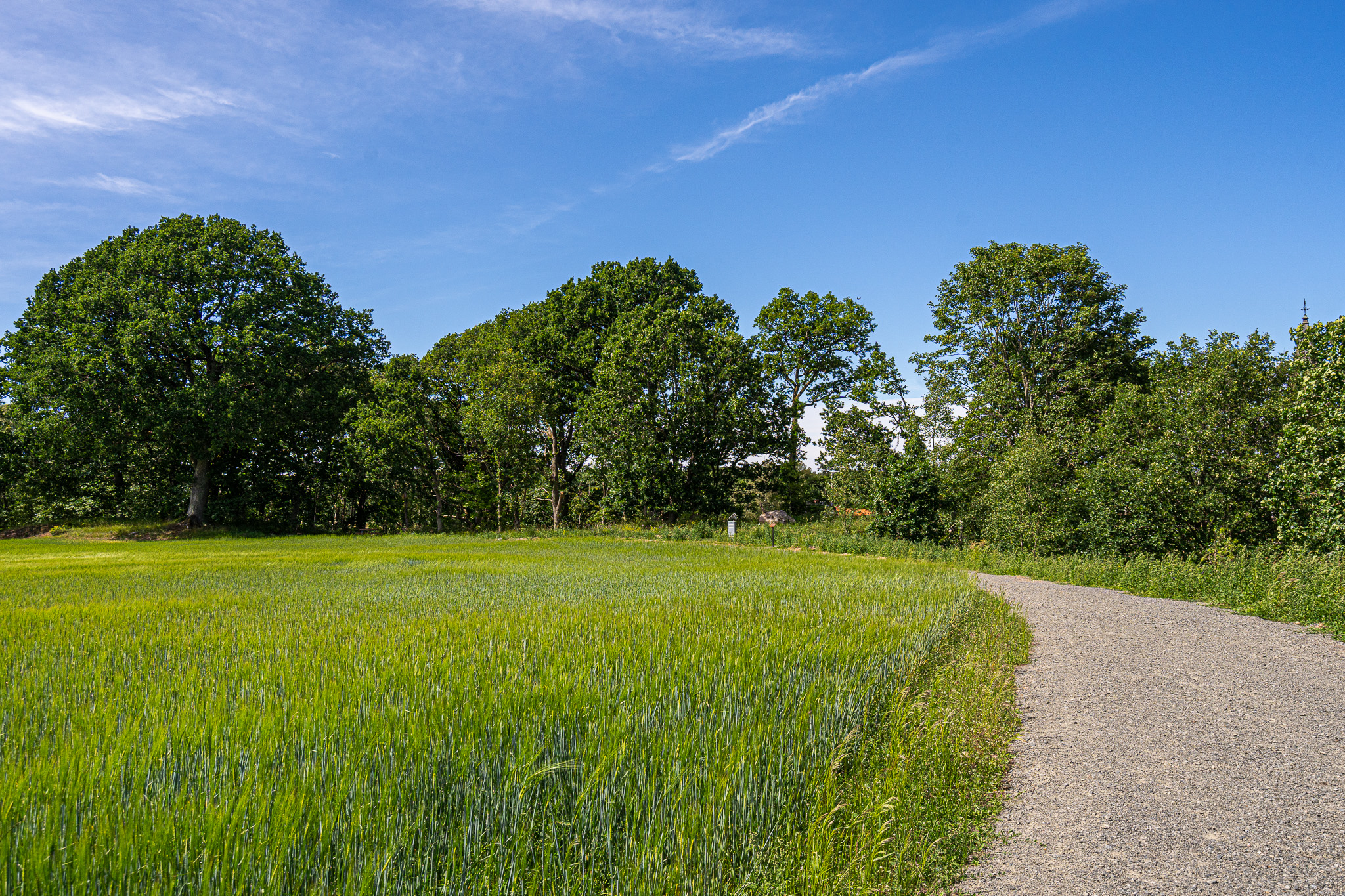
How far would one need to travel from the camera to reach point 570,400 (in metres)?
37.8

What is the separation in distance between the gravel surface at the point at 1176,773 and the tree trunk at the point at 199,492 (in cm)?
4073

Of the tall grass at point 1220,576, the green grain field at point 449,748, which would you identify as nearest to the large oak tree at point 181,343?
the green grain field at point 449,748

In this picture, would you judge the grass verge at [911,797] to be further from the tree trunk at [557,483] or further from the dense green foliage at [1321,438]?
the tree trunk at [557,483]

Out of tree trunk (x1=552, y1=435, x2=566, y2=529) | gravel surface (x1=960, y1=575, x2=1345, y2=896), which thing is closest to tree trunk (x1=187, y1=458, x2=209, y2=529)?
tree trunk (x1=552, y1=435, x2=566, y2=529)

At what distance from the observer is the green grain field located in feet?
7.44

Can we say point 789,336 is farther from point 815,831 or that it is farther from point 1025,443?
point 815,831

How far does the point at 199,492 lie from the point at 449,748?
40.6 metres

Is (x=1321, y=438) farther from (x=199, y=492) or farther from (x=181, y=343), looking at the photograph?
(x=199, y=492)

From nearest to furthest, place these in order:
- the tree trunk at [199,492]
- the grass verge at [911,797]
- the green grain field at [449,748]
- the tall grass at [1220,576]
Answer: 1. the green grain field at [449,748]
2. the grass verge at [911,797]
3. the tall grass at [1220,576]
4. the tree trunk at [199,492]

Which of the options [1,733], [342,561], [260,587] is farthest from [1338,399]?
[342,561]

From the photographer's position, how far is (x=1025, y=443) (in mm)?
23359

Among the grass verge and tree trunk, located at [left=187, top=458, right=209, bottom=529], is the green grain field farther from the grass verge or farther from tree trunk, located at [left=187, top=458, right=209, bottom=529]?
tree trunk, located at [left=187, top=458, right=209, bottom=529]

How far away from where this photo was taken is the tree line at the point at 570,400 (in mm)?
28781

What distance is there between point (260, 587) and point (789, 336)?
2865 cm
